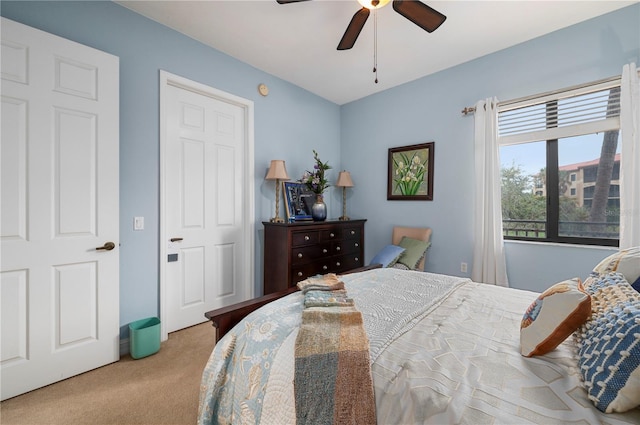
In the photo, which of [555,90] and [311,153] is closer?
[555,90]

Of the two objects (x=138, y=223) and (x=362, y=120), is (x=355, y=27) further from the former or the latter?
(x=138, y=223)

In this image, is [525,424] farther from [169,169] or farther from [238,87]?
[238,87]

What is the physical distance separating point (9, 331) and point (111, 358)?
626 mm

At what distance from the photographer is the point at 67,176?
1829 millimetres

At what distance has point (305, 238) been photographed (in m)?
2.96

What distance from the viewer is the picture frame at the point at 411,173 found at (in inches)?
128

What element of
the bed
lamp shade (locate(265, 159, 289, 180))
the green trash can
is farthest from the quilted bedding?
lamp shade (locate(265, 159, 289, 180))

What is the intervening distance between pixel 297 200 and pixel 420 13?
223 cm

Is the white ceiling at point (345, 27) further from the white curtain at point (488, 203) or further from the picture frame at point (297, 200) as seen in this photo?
the picture frame at point (297, 200)

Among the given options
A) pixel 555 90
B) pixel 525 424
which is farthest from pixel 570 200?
pixel 525 424

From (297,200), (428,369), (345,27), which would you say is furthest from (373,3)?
(297,200)

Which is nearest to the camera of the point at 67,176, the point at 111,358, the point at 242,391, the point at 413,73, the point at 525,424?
the point at 525,424

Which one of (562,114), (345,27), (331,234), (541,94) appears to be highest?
(345,27)

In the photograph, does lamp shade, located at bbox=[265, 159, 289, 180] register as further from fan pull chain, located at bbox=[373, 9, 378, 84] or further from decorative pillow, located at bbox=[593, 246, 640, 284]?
decorative pillow, located at bbox=[593, 246, 640, 284]
